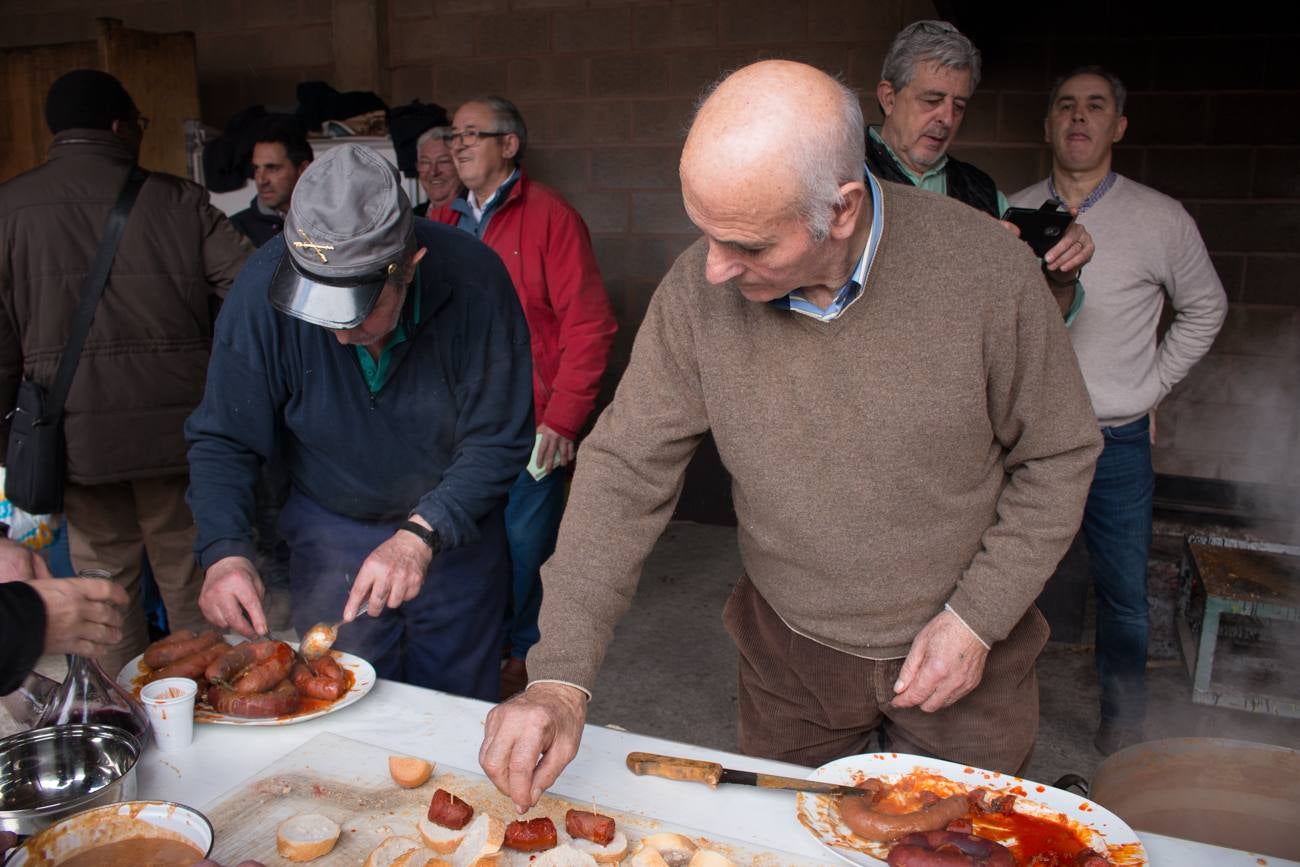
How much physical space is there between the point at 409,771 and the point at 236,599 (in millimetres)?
686

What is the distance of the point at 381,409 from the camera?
261 cm

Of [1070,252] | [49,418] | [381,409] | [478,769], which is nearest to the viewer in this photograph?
[478,769]

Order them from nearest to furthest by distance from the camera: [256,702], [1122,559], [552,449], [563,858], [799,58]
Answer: [563,858], [256,702], [1122,559], [552,449], [799,58]

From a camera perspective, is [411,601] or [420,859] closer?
[420,859]

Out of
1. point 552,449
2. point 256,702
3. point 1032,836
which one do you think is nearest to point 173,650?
point 256,702

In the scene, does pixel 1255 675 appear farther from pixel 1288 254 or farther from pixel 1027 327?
pixel 1027 327

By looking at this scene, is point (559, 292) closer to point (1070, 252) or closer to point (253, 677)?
point (1070, 252)

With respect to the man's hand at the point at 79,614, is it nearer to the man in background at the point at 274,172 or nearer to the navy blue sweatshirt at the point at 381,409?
the navy blue sweatshirt at the point at 381,409

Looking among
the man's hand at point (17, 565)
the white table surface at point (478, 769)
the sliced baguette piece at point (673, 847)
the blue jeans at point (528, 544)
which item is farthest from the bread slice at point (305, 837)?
the blue jeans at point (528, 544)

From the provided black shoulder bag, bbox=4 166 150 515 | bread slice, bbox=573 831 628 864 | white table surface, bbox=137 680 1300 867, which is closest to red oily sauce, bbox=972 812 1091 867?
white table surface, bbox=137 680 1300 867

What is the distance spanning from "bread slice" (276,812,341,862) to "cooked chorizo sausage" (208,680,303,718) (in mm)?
390

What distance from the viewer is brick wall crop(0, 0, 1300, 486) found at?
502 cm

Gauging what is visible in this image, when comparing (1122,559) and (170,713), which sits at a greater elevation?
(170,713)

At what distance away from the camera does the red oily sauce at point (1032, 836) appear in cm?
168
